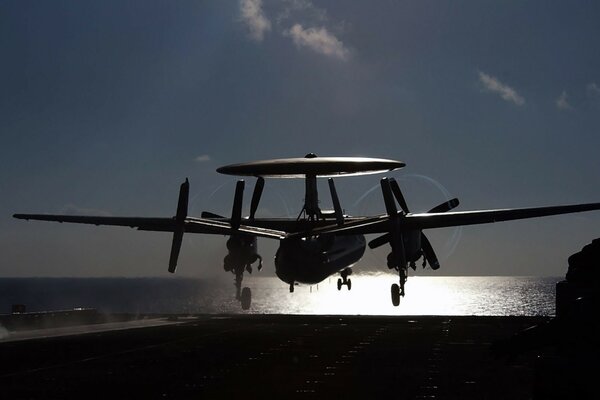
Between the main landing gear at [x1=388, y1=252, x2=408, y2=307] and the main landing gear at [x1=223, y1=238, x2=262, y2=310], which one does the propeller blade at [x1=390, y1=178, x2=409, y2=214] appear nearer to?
the main landing gear at [x1=388, y1=252, x2=408, y2=307]

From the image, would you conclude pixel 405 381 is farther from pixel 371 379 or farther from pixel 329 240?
pixel 329 240

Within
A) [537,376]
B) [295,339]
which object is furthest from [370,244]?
[537,376]

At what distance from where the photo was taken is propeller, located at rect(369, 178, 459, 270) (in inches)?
1816

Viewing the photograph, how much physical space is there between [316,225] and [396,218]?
6.43 m

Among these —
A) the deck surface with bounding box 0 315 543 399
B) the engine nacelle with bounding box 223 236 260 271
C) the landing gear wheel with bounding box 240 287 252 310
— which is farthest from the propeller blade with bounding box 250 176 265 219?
the deck surface with bounding box 0 315 543 399

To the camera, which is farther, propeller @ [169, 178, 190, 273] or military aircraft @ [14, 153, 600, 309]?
propeller @ [169, 178, 190, 273]

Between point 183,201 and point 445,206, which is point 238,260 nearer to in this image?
point 183,201

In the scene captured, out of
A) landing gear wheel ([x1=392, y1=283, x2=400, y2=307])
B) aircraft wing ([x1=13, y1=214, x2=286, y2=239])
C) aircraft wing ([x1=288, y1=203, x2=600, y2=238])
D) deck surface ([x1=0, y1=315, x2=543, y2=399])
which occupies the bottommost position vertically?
deck surface ([x1=0, y1=315, x2=543, y2=399])

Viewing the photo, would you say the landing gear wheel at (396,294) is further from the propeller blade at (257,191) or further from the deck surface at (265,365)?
the propeller blade at (257,191)

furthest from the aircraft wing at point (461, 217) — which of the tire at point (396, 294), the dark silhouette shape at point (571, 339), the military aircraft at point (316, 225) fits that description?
the dark silhouette shape at point (571, 339)

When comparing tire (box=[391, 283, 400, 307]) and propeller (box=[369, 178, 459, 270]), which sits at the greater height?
propeller (box=[369, 178, 459, 270])

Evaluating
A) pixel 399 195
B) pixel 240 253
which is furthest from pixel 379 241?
pixel 240 253

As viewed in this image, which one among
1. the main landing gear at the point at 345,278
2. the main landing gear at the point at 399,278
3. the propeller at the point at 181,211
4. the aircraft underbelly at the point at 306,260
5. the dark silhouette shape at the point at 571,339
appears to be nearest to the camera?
the dark silhouette shape at the point at 571,339

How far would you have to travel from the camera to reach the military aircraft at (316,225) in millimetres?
44594
